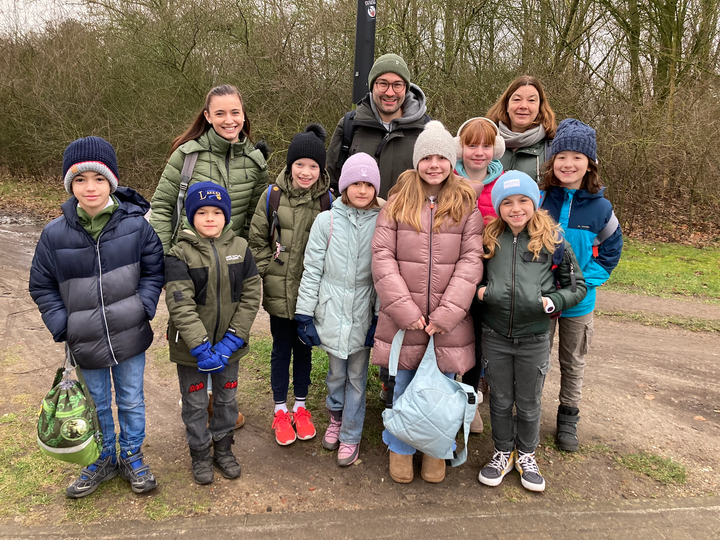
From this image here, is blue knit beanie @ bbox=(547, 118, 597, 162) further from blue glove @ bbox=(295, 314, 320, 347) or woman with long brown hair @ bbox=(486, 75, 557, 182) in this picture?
blue glove @ bbox=(295, 314, 320, 347)

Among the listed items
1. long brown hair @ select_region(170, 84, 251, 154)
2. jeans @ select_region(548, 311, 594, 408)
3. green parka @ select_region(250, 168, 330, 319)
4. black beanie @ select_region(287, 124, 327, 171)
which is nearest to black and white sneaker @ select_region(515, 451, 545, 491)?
jeans @ select_region(548, 311, 594, 408)

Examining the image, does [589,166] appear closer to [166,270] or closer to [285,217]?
[285,217]

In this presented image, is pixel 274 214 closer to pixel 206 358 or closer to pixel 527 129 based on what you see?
pixel 206 358

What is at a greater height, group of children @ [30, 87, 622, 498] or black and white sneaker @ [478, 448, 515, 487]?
group of children @ [30, 87, 622, 498]

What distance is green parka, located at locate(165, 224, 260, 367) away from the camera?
285 centimetres

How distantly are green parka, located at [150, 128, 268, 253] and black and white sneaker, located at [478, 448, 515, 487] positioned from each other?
7.55 feet

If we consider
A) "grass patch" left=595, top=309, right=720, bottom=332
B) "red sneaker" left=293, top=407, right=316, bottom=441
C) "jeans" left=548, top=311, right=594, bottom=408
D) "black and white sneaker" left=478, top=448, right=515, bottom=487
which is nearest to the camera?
"black and white sneaker" left=478, top=448, right=515, bottom=487

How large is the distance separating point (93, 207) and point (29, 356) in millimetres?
2831

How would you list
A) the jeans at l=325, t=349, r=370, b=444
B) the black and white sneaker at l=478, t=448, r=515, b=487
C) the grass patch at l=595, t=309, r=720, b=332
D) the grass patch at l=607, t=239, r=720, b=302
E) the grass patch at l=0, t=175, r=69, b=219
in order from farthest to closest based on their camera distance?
the grass patch at l=0, t=175, r=69, b=219 < the grass patch at l=607, t=239, r=720, b=302 < the grass patch at l=595, t=309, r=720, b=332 < the jeans at l=325, t=349, r=370, b=444 < the black and white sneaker at l=478, t=448, r=515, b=487

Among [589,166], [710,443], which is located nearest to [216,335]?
[589,166]

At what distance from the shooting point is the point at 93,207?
274cm

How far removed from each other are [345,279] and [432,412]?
3.18ft

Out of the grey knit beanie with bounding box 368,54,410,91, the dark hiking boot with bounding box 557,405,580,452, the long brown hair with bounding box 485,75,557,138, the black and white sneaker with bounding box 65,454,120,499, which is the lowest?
the black and white sneaker with bounding box 65,454,120,499

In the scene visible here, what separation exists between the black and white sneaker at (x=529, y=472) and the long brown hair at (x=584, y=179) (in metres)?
1.72
